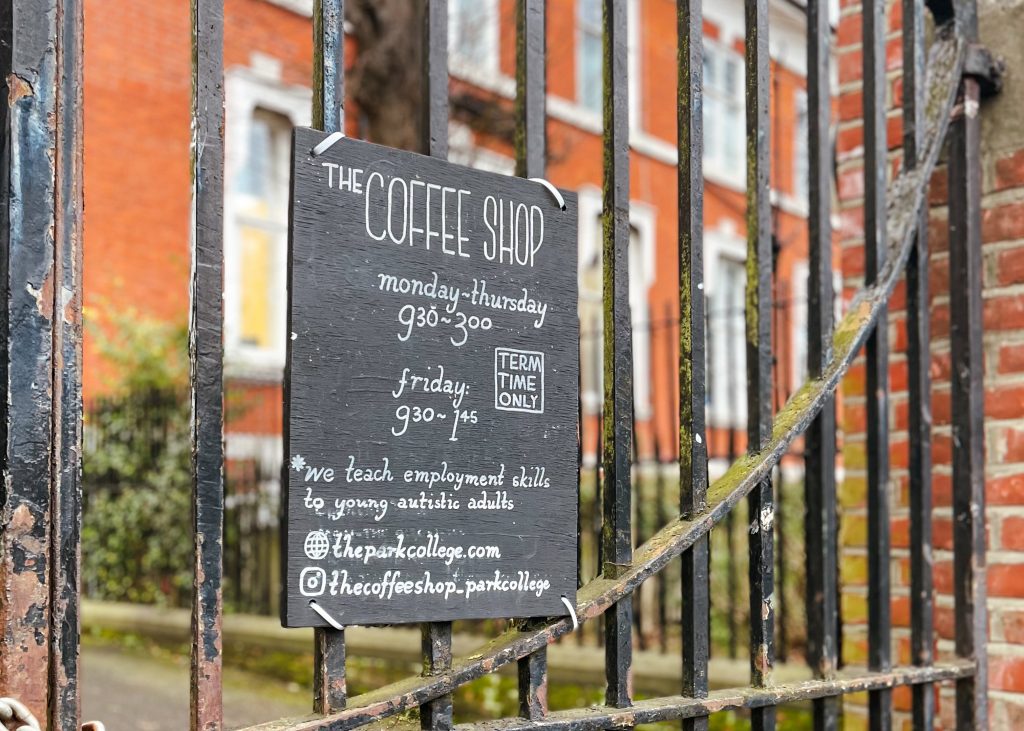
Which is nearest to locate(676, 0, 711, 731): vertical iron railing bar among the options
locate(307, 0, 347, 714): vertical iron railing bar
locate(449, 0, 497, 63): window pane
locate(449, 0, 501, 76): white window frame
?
locate(307, 0, 347, 714): vertical iron railing bar

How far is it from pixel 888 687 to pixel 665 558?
0.76 meters

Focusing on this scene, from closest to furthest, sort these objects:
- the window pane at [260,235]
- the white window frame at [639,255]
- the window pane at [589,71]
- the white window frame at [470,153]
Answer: the white window frame at [470,153] < the window pane at [260,235] < the white window frame at [639,255] < the window pane at [589,71]

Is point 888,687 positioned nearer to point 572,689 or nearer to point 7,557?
point 7,557

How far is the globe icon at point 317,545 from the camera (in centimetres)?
164

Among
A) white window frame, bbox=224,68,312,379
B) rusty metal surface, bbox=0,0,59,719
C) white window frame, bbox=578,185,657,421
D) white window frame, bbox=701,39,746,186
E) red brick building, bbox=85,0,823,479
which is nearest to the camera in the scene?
rusty metal surface, bbox=0,0,59,719

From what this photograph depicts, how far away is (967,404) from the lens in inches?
108

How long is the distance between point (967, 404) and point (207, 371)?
1884 millimetres

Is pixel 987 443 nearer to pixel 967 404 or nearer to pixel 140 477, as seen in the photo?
pixel 967 404

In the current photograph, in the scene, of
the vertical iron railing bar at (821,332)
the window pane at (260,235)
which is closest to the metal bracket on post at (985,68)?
the vertical iron railing bar at (821,332)

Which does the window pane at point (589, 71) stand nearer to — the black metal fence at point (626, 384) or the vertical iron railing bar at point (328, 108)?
the black metal fence at point (626, 384)

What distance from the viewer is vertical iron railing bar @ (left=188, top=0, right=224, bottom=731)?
5.16 ft

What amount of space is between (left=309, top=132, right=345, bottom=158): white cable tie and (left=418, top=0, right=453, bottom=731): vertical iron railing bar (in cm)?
18

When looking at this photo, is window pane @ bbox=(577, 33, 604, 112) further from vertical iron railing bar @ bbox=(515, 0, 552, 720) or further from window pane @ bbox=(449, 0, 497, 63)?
vertical iron railing bar @ bbox=(515, 0, 552, 720)

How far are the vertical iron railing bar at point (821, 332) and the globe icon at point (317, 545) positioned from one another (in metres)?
1.19
